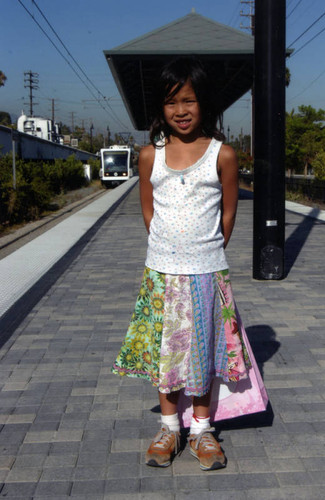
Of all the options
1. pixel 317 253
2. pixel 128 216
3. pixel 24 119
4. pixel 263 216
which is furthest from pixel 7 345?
pixel 24 119

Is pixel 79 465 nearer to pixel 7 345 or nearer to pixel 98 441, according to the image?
pixel 98 441

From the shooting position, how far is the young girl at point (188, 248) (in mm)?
2525

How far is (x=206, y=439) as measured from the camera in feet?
8.93

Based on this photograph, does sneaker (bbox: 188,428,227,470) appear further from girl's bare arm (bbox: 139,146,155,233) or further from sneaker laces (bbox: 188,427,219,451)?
girl's bare arm (bbox: 139,146,155,233)

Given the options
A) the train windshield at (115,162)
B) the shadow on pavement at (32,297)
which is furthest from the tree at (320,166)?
the train windshield at (115,162)

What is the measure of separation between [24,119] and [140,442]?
217 feet

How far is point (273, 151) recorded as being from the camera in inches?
259

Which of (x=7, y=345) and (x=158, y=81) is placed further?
(x=7, y=345)

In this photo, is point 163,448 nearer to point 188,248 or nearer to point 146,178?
point 188,248

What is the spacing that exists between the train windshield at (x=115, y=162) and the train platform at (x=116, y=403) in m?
35.1

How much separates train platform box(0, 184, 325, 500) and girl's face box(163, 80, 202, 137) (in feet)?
4.91

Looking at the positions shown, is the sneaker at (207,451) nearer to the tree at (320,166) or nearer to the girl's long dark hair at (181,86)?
the girl's long dark hair at (181,86)

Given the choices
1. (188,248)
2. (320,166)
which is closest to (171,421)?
(188,248)

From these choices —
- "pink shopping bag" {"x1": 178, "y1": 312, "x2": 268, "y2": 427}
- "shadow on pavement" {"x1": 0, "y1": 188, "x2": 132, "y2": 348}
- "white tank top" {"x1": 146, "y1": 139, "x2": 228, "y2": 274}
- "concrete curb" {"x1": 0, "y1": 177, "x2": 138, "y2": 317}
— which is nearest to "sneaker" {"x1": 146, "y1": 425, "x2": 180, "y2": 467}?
"pink shopping bag" {"x1": 178, "y1": 312, "x2": 268, "y2": 427}
